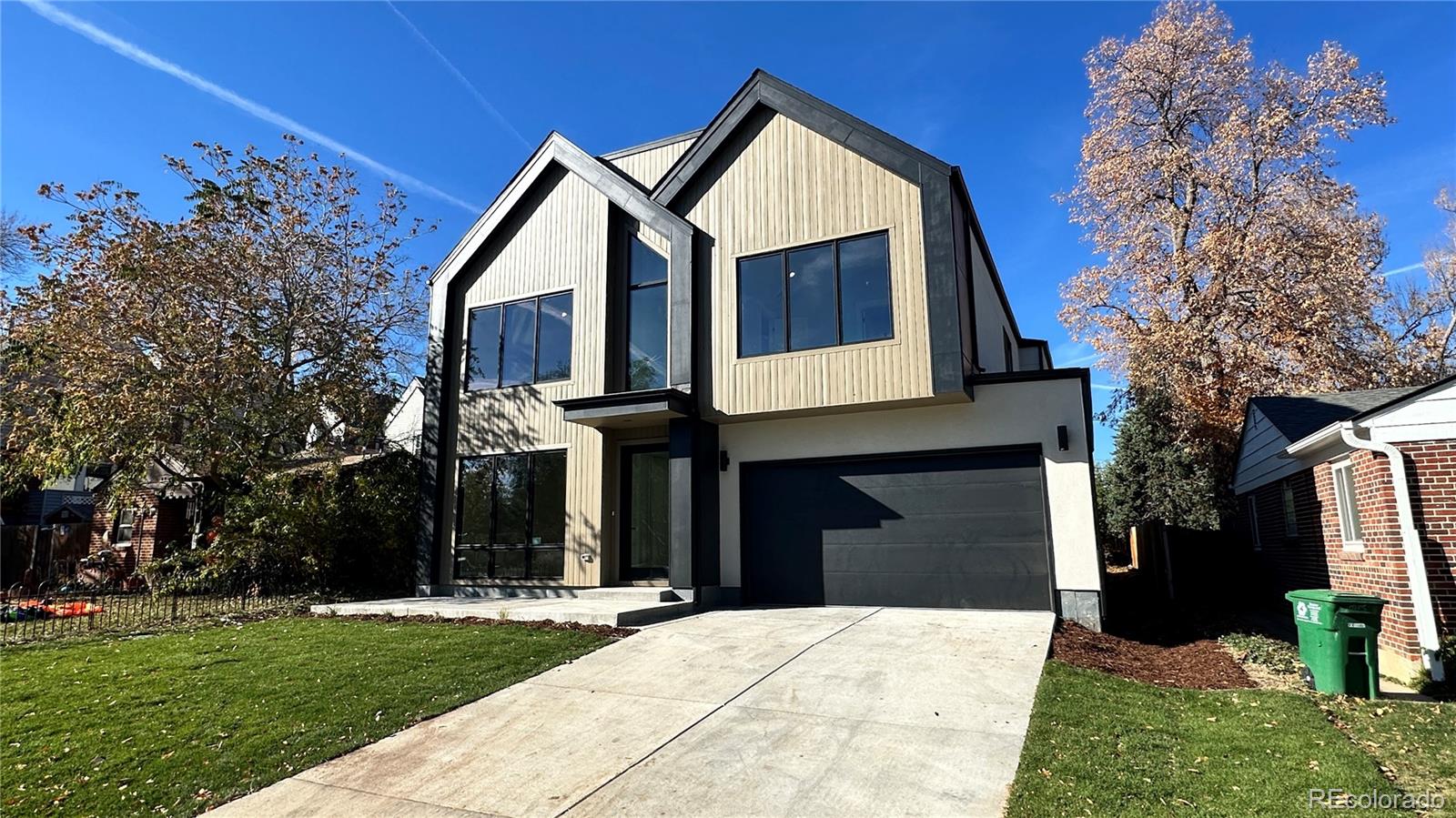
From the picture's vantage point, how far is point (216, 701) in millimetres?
5922

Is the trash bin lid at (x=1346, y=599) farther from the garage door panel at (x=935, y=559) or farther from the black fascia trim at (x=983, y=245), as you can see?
the black fascia trim at (x=983, y=245)

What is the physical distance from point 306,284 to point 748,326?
33.3 feet

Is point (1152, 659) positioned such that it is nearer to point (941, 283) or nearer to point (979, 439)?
point (979, 439)

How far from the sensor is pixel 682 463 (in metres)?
11.2

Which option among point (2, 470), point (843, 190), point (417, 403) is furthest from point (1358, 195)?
point (2, 470)

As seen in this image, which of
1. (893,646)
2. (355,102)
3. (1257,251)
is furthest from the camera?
(1257,251)

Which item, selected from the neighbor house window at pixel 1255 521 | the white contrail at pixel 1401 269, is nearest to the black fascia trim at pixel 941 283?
the neighbor house window at pixel 1255 521

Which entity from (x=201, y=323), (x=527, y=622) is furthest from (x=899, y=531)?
(x=201, y=323)

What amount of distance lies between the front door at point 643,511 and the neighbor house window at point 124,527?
15.3 m

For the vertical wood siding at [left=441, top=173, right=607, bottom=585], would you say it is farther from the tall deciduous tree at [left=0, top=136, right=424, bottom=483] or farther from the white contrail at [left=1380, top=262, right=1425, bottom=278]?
the white contrail at [left=1380, top=262, right=1425, bottom=278]

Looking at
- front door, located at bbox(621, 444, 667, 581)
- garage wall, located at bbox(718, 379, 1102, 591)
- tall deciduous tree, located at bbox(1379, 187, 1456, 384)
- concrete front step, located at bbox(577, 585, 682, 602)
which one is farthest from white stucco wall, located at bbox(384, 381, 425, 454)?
tall deciduous tree, located at bbox(1379, 187, 1456, 384)

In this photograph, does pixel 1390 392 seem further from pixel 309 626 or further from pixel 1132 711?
pixel 309 626

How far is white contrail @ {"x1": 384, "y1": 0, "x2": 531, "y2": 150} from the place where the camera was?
1128cm

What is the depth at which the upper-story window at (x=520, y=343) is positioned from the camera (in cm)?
1292
